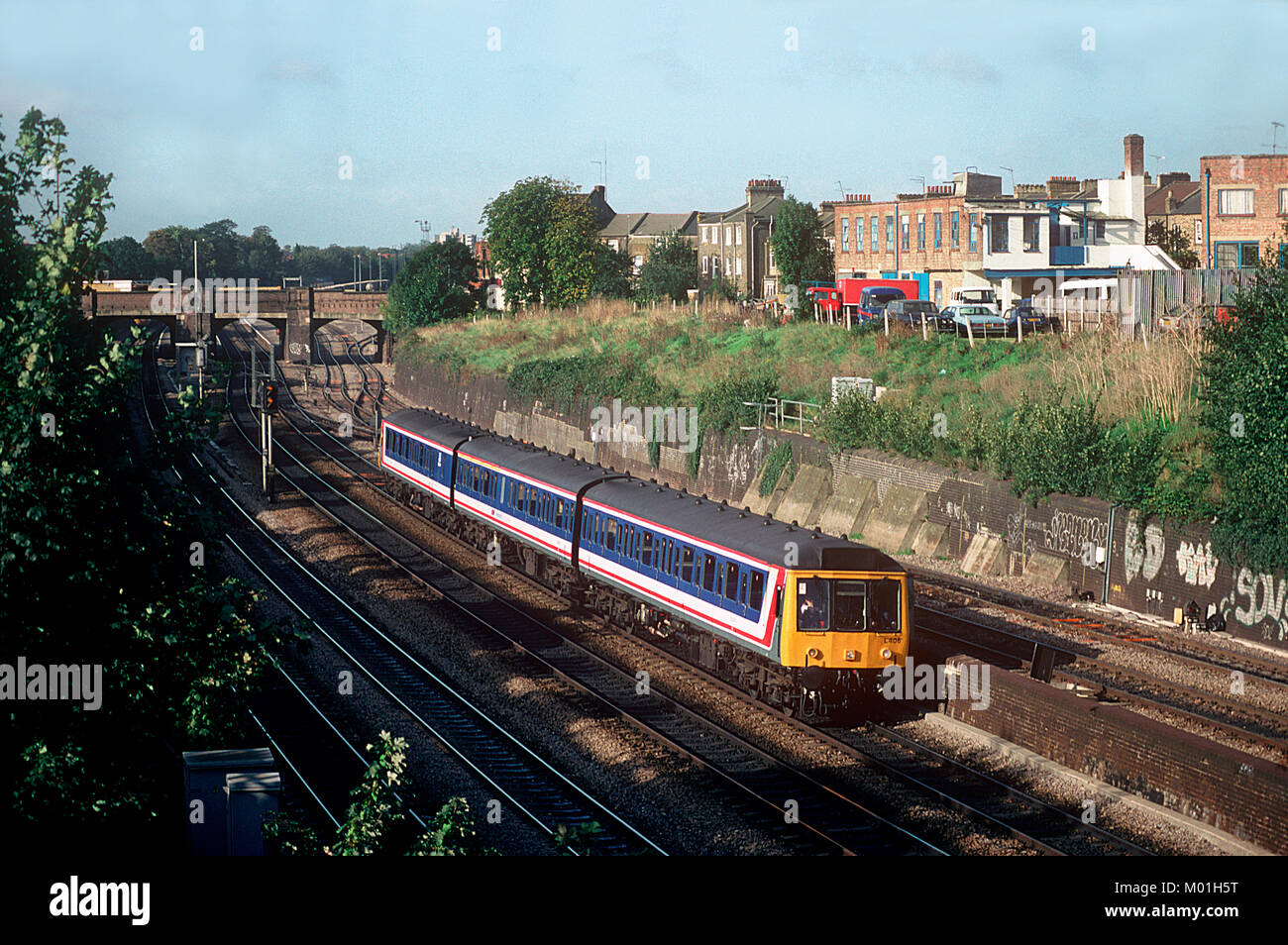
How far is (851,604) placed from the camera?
1831 cm

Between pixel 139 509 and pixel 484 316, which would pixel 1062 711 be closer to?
pixel 139 509

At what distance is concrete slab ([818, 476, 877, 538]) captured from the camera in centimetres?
3412

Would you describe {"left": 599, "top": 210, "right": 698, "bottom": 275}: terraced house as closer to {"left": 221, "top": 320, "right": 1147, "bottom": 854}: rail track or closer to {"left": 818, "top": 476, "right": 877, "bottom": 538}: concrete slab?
{"left": 818, "top": 476, "right": 877, "bottom": 538}: concrete slab

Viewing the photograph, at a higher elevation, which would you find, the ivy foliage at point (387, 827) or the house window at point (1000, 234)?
the house window at point (1000, 234)

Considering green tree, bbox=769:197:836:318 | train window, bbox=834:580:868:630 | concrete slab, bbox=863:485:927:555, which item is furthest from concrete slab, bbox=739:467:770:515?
green tree, bbox=769:197:836:318

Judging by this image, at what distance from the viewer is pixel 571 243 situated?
83.1 meters

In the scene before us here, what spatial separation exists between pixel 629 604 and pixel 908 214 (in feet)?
145

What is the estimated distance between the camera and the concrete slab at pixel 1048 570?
90.5ft

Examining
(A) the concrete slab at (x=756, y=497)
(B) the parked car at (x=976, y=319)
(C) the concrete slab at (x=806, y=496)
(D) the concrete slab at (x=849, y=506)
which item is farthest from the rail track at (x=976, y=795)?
(B) the parked car at (x=976, y=319)

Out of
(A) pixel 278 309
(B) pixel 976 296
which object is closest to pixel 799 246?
(B) pixel 976 296

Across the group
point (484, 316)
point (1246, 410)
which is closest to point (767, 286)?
point (484, 316)

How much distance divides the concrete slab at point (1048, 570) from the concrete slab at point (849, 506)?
601 centimetres

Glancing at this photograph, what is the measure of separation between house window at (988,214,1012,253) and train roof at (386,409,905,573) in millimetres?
32633

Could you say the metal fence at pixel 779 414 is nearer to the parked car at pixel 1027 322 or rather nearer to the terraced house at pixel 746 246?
the parked car at pixel 1027 322
